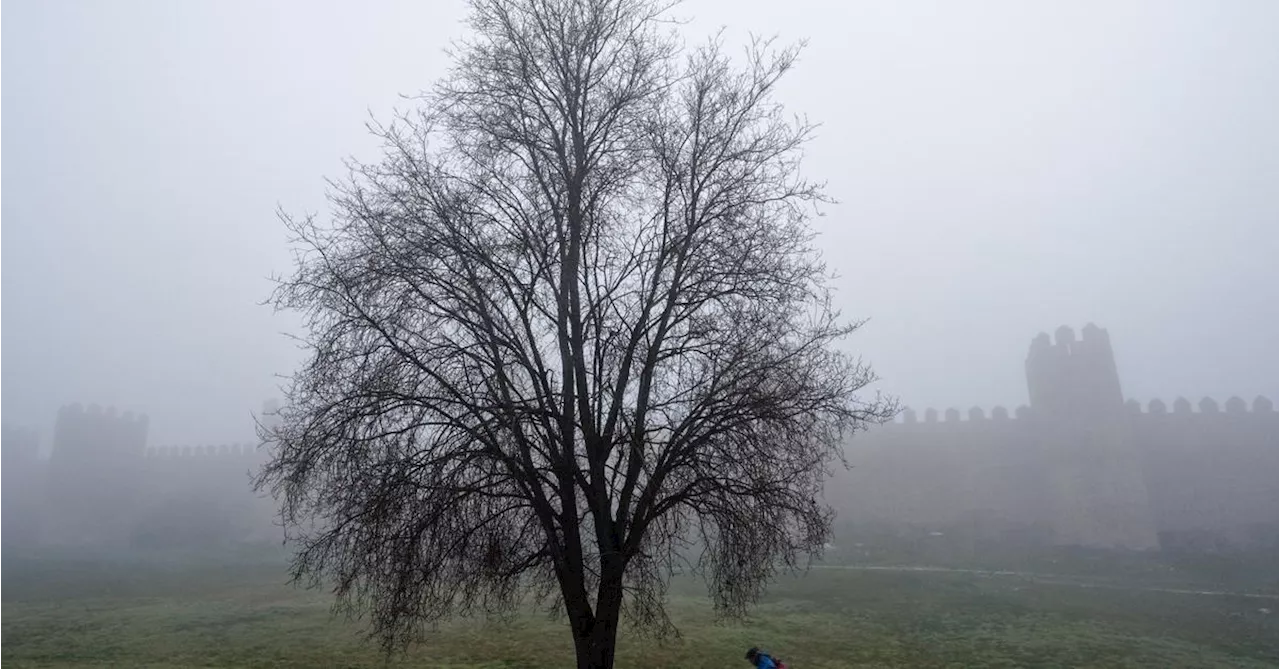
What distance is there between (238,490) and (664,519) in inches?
2529

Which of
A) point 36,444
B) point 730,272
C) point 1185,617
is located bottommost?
point 1185,617

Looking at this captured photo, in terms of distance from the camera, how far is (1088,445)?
42.8 m

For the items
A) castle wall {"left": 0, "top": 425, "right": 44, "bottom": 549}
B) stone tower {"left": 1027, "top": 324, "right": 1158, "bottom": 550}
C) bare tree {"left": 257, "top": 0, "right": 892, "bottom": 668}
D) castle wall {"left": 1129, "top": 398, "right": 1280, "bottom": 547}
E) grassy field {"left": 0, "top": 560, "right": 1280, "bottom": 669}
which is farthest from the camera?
castle wall {"left": 0, "top": 425, "right": 44, "bottom": 549}

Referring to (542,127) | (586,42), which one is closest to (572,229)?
(542,127)

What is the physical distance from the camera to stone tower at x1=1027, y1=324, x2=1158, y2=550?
40781 mm

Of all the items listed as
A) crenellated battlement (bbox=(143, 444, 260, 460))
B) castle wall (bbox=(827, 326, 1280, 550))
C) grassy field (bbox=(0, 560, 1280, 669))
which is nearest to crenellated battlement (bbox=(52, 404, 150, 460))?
crenellated battlement (bbox=(143, 444, 260, 460))

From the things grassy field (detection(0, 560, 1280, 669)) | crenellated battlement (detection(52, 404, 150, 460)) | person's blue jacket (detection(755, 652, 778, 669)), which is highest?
crenellated battlement (detection(52, 404, 150, 460))

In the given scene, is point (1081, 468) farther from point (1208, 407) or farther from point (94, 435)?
point (94, 435)

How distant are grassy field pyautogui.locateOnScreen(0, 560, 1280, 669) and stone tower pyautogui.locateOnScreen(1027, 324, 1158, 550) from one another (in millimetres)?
11161

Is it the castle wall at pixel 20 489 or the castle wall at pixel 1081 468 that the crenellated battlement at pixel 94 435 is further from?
the castle wall at pixel 1081 468

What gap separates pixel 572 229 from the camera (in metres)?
10.1

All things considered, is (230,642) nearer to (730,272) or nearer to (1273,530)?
(730,272)

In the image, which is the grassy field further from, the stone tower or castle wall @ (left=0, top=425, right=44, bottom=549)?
castle wall @ (left=0, top=425, right=44, bottom=549)

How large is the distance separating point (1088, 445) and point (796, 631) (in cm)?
3048
